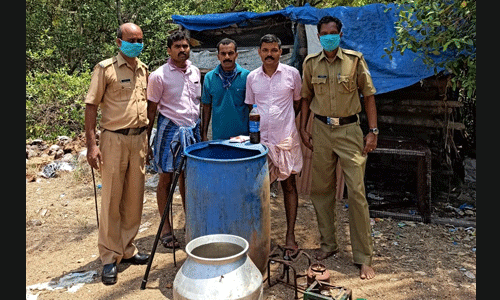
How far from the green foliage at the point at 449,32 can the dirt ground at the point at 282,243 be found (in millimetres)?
1721

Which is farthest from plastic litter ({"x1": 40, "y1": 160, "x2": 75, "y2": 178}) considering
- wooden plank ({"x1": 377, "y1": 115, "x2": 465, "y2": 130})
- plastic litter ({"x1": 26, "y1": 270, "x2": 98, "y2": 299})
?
wooden plank ({"x1": 377, "y1": 115, "x2": 465, "y2": 130})

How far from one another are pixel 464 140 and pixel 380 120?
1.98 metres

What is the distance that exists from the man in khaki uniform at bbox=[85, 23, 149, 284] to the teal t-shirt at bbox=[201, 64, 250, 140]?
27.0 inches

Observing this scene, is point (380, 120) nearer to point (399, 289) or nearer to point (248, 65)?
point (248, 65)

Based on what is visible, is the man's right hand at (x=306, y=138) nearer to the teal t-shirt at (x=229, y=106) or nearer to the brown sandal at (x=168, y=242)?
the teal t-shirt at (x=229, y=106)

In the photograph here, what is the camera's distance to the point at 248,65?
22.3 feet

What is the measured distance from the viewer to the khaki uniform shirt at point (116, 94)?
3.53 m

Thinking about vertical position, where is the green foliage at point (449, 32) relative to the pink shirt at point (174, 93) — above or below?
above

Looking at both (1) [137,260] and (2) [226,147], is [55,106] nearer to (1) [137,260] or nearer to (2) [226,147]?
(1) [137,260]

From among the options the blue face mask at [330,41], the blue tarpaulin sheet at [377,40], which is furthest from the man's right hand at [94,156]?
the blue tarpaulin sheet at [377,40]

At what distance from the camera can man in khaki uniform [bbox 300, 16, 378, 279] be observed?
12.3 ft

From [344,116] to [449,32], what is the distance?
1.64 meters

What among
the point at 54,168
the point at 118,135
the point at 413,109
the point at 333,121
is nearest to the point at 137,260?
the point at 118,135

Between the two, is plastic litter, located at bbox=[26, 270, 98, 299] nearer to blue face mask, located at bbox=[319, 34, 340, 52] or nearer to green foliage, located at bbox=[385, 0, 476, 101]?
blue face mask, located at bbox=[319, 34, 340, 52]
